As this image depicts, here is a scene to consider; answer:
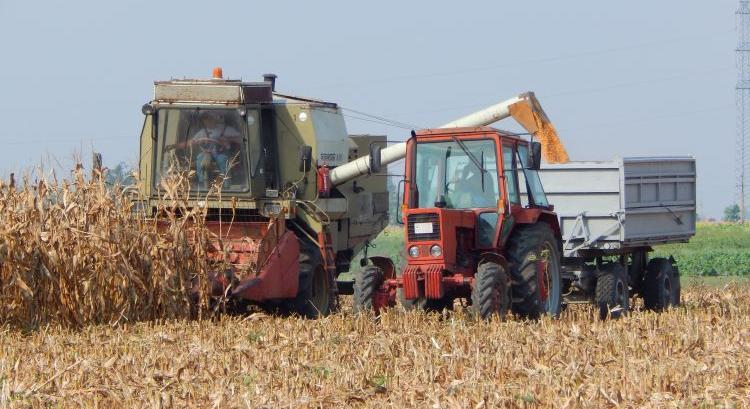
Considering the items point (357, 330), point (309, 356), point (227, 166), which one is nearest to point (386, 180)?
point (227, 166)

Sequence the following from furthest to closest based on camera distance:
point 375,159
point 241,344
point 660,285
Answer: point 660,285, point 375,159, point 241,344

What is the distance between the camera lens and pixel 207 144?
13602 mm

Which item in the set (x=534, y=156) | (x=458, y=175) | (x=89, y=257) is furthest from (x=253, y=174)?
(x=534, y=156)

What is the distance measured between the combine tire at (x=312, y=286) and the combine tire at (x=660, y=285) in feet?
12.7

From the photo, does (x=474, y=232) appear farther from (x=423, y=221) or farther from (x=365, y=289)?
(x=365, y=289)

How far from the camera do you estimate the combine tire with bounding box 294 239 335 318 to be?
1336cm

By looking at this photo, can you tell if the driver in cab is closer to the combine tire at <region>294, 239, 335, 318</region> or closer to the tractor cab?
the combine tire at <region>294, 239, 335, 318</region>

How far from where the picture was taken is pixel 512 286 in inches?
452

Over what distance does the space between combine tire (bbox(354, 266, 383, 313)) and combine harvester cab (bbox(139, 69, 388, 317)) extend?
4.56 ft

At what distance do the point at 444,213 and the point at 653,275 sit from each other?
4.90 metres

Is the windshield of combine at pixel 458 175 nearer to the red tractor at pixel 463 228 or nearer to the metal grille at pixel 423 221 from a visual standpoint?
the red tractor at pixel 463 228

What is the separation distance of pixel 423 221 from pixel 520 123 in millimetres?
3496

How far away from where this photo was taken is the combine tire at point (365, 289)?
11523mm

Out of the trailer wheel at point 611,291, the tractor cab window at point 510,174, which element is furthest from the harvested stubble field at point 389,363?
the trailer wheel at point 611,291
